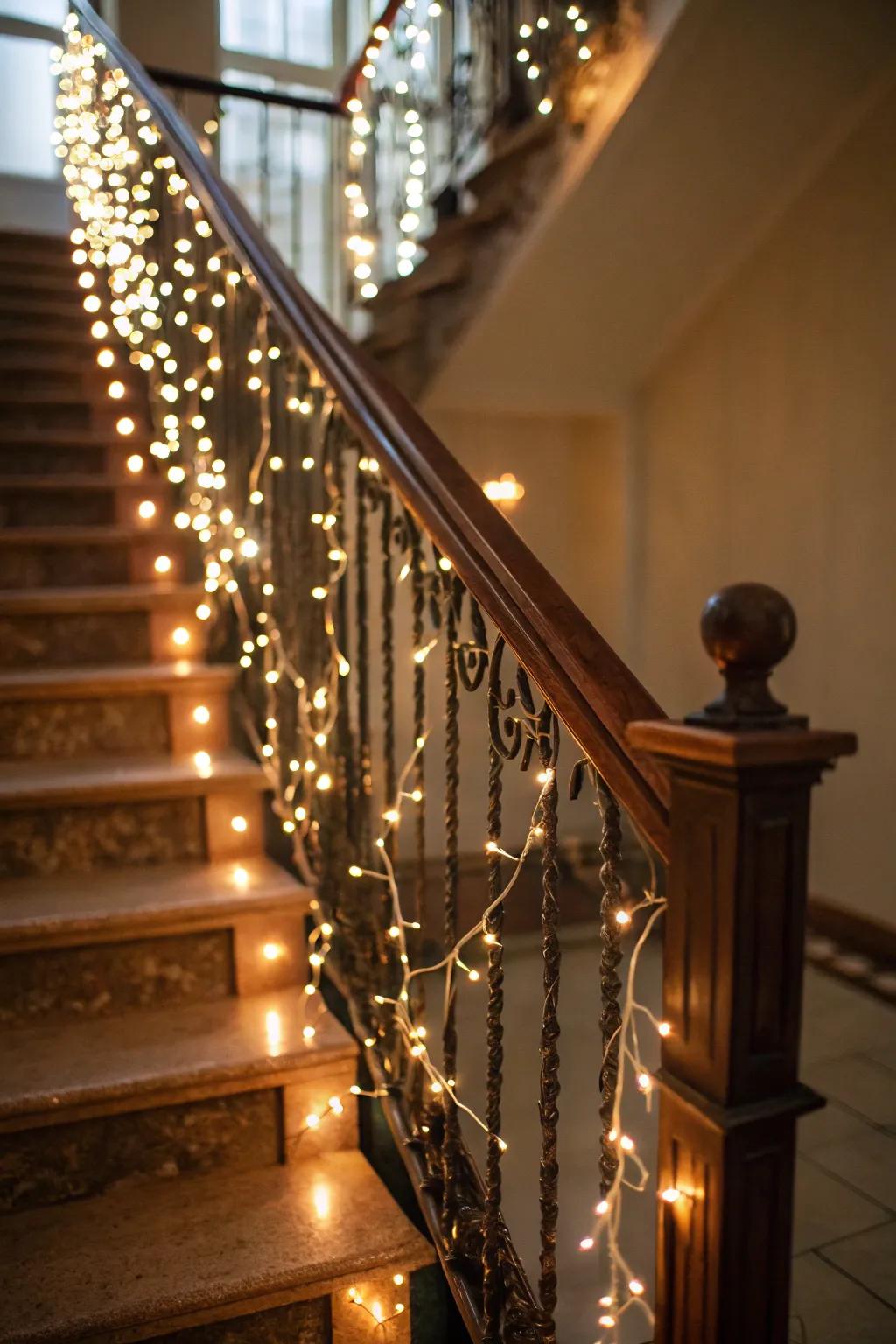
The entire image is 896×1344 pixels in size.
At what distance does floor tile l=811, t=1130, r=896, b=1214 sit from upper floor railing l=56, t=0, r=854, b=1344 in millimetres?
528

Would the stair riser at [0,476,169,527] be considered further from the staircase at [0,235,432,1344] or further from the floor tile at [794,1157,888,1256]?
the floor tile at [794,1157,888,1256]

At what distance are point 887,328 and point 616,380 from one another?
4.87 feet

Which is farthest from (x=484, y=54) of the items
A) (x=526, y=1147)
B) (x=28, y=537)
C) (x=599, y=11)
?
(x=526, y=1147)

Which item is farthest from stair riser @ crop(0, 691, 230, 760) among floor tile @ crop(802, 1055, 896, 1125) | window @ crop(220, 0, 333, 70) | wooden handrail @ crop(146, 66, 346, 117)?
window @ crop(220, 0, 333, 70)

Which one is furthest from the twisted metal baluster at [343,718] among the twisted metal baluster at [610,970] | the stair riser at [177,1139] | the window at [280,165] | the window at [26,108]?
the window at [26,108]

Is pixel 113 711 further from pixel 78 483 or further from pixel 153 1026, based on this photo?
pixel 78 483

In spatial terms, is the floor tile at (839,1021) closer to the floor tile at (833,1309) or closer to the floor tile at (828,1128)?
the floor tile at (828,1128)

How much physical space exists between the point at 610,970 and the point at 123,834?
117 centimetres

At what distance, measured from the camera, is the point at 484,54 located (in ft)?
13.9

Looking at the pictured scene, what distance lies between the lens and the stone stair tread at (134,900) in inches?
64.3

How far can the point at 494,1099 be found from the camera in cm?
132

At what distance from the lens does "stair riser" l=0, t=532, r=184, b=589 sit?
8.35 feet

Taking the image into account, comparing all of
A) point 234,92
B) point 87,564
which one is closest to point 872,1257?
point 87,564

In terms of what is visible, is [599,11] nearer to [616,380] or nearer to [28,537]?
[616,380]
